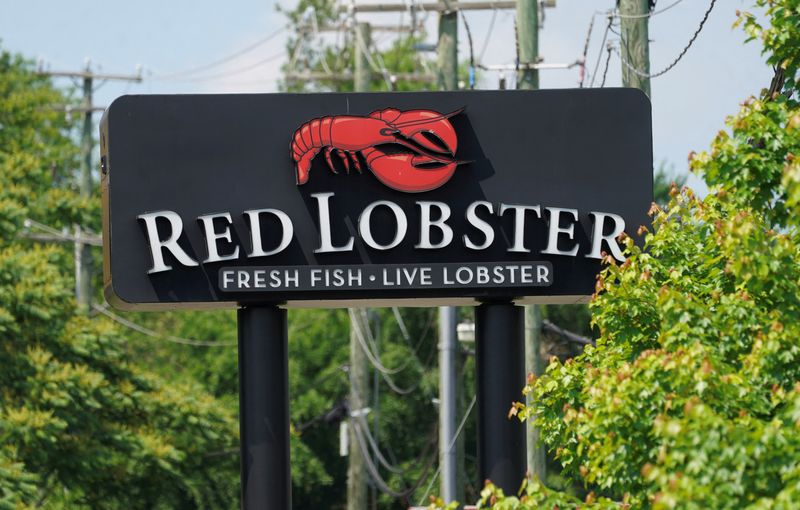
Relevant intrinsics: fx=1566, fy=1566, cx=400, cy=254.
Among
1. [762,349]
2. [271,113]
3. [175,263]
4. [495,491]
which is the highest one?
[271,113]

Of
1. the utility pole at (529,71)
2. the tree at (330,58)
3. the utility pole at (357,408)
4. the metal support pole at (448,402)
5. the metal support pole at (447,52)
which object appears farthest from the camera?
the tree at (330,58)

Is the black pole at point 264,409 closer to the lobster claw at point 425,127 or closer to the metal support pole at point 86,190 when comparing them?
the lobster claw at point 425,127

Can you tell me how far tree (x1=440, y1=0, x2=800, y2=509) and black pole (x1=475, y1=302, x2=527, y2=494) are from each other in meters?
2.63

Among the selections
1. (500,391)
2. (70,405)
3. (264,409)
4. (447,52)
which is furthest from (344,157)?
(70,405)

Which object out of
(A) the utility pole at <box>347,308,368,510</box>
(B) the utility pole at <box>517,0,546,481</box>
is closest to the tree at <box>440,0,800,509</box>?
(B) the utility pole at <box>517,0,546,481</box>

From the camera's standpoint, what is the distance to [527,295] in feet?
51.3

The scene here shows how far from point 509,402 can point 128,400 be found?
15390 mm

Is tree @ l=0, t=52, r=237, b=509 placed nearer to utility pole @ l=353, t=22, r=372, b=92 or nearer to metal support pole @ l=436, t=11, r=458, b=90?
utility pole @ l=353, t=22, r=372, b=92

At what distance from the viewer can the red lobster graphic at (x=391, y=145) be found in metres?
15.6

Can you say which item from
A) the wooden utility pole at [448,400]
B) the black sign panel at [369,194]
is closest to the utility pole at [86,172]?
the wooden utility pole at [448,400]

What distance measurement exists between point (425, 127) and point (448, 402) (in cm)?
994

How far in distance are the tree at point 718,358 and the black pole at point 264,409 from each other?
3.52 m

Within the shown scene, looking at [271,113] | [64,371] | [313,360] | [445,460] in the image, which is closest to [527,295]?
[271,113]

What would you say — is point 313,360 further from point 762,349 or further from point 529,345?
point 762,349
